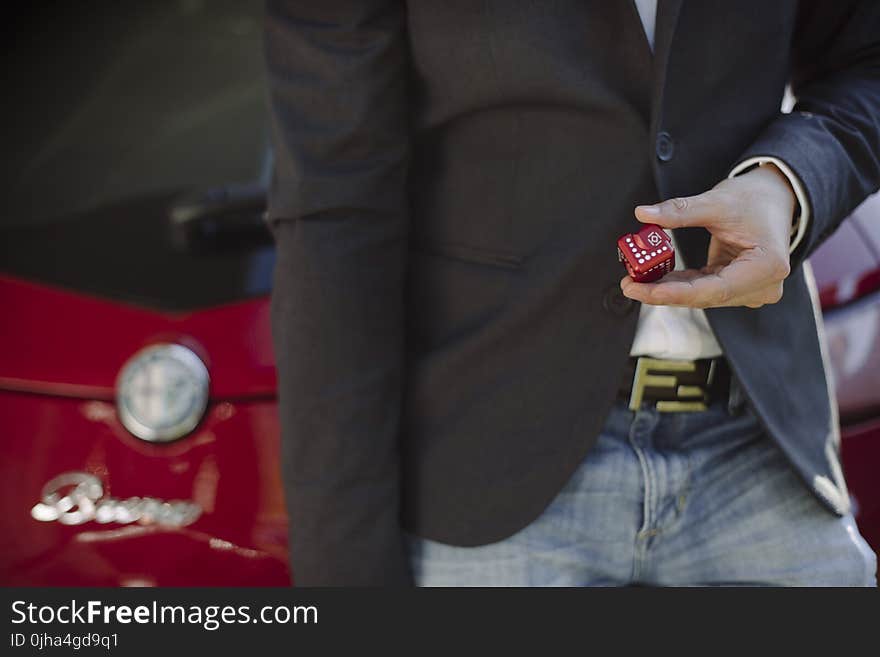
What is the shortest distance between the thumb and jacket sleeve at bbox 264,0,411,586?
33cm

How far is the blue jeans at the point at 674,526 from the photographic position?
1.19 m

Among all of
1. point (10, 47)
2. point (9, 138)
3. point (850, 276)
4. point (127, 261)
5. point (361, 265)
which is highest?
point (10, 47)

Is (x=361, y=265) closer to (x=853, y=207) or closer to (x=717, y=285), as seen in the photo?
(x=717, y=285)

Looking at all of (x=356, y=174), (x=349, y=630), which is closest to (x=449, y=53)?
(x=356, y=174)

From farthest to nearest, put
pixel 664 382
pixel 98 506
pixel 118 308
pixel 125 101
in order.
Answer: pixel 125 101, pixel 118 308, pixel 98 506, pixel 664 382

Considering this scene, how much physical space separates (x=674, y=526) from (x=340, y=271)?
52 cm

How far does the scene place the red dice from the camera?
99 cm

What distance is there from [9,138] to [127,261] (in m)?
0.47

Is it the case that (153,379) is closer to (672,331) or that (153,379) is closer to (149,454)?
(149,454)

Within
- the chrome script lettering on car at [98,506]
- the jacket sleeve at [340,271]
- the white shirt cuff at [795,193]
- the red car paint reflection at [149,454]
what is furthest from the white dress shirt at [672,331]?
the chrome script lettering on car at [98,506]

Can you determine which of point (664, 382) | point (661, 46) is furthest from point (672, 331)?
point (661, 46)

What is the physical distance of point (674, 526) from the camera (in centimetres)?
121

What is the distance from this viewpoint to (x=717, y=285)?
1.00 m

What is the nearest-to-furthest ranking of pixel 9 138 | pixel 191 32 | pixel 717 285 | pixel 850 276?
pixel 717 285, pixel 850 276, pixel 9 138, pixel 191 32
